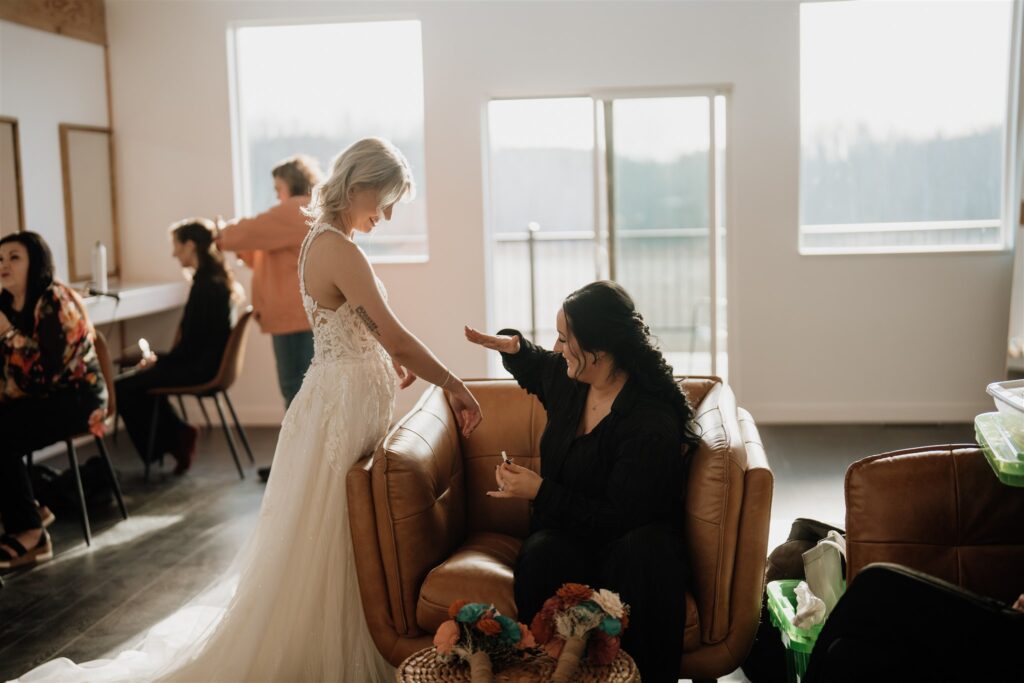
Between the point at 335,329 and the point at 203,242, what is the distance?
258cm

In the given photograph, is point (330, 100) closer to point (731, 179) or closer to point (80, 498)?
point (731, 179)

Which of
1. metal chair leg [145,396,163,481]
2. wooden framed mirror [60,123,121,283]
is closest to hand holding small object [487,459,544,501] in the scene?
metal chair leg [145,396,163,481]

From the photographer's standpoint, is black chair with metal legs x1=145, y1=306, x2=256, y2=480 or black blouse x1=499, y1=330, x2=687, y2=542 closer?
black blouse x1=499, y1=330, x2=687, y2=542

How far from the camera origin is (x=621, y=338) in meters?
2.63

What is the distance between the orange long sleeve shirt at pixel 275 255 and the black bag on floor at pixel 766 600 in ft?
8.62

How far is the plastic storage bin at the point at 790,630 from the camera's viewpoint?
246cm

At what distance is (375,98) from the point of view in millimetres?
6445

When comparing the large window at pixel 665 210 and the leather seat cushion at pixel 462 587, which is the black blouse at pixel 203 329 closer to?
the large window at pixel 665 210

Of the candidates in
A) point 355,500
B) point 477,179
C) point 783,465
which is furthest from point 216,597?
point 477,179

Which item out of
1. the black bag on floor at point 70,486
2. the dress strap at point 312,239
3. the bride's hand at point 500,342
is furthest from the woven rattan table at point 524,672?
the black bag on floor at point 70,486

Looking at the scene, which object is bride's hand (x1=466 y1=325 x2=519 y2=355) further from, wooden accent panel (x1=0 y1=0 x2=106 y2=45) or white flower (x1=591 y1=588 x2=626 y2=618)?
wooden accent panel (x1=0 y1=0 x2=106 y2=45)

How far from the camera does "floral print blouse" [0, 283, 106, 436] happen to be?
4039 mm

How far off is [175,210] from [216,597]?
148 inches

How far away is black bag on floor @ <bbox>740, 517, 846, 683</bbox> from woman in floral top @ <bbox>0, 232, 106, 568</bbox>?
272cm
